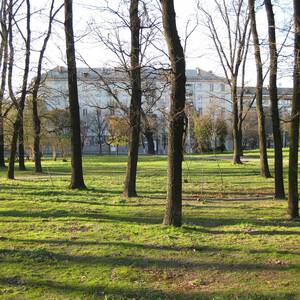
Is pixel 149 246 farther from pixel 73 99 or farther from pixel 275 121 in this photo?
pixel 73 99

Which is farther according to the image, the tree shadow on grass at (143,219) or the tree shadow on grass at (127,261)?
the tree shadow on grass at (143,219)

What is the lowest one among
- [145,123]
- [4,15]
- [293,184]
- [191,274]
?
[191,274]

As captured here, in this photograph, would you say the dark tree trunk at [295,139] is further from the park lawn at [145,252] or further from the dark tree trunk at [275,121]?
the dark tree trunk at [275,121]

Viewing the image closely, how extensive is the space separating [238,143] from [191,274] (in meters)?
31.1

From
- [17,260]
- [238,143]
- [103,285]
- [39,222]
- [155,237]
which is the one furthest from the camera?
[238,143]

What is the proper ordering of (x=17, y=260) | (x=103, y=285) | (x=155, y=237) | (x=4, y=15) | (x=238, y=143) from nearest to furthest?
(x=103, y=285), (x=17, y=260), (x=155, y=237), (x=4, y=15), (x=238, y=143)

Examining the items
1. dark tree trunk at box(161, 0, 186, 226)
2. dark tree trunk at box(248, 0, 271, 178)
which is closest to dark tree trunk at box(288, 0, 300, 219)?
dark tree trunk at box(161, 0, 186, 226)

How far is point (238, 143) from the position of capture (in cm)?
3766

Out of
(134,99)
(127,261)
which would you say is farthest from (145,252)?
(134,99)

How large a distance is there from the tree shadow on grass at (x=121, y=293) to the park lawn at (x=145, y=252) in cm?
1

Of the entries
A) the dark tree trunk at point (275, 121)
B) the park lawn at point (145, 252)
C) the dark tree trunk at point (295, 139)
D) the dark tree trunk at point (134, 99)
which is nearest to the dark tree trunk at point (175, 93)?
the park lawn at point (145, 252)

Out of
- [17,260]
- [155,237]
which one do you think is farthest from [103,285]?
[155,237]

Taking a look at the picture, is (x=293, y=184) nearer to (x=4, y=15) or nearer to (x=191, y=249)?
(x=191, y=249)

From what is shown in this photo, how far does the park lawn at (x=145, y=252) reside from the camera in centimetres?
643
